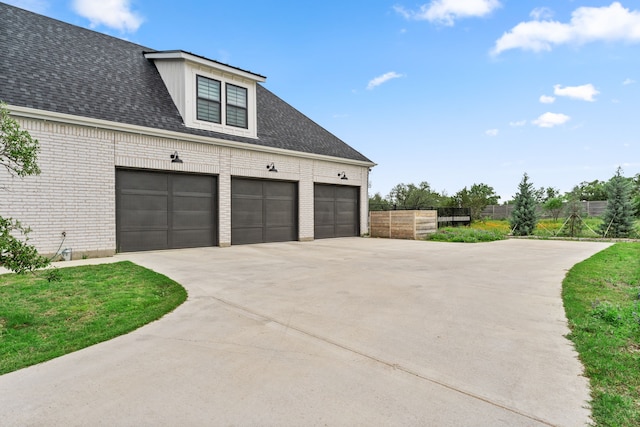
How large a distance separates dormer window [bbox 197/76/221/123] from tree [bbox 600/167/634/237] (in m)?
19.3

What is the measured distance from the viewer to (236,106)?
12.3m

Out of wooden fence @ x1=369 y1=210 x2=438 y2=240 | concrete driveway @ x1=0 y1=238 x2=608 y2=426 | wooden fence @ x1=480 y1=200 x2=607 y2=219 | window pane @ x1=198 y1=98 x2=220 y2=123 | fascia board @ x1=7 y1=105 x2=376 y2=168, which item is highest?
window pane @ x1=198 y1=98 x2=220 y2=123

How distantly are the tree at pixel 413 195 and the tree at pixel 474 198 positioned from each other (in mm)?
3379

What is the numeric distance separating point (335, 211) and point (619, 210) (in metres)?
14.3

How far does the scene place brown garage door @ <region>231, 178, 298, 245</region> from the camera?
40.2ft

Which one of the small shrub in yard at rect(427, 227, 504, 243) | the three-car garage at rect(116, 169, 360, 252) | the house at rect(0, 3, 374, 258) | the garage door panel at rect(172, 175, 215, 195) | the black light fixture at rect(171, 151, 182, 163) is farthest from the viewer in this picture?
the small shrub in yard at rect(427, 227, 504, 243)

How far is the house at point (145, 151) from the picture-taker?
8352 mm

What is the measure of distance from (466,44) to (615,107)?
780cm

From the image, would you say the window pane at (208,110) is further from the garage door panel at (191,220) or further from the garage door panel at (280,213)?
the garage door panel at (280,213)

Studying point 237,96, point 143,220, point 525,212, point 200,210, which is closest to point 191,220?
point 200,210

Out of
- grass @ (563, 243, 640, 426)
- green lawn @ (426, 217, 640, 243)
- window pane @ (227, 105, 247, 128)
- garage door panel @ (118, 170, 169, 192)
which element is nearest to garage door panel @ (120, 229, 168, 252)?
garage door panel @ (118, 170, 169, 192)

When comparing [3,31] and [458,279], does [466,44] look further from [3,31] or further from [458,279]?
[3,31]

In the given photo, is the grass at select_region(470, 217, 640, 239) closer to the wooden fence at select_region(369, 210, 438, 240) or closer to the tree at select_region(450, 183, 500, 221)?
the tree at select_region(450, 183, 500, 221)

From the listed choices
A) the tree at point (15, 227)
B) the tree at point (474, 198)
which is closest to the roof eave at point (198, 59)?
the tree at point (15, 227)
